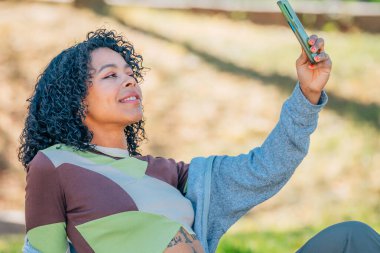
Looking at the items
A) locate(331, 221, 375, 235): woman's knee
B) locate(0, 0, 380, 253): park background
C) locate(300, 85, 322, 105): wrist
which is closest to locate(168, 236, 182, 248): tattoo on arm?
locate(331, 221, 375, 235): woman's knee

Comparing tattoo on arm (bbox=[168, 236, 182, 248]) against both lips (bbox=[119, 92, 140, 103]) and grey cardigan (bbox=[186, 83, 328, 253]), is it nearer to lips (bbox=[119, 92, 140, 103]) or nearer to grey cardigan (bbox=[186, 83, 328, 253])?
grey cardigan (bbox=[186, 83, 328, 253])

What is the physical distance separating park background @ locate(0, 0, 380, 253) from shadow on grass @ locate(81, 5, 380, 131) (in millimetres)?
11

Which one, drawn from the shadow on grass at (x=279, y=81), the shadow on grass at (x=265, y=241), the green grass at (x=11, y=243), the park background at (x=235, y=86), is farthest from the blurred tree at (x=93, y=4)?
the shadow on grass at (x=265, y=241)

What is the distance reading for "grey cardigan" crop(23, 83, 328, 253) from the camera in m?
2.96

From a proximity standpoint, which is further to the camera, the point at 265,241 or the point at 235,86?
the point at 235,86

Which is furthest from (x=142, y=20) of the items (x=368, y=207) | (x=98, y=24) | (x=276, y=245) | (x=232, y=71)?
(x=276, y=245)

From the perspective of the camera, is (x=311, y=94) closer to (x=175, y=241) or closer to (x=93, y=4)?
(x=175, y=241)

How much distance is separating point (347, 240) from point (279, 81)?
540 centimetres

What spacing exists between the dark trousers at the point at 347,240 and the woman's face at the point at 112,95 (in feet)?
2.47

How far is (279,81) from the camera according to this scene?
8.26 meters

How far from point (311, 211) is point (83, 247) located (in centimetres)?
401

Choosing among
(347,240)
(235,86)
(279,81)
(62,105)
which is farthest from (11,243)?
(279,81)

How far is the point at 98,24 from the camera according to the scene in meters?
9.26

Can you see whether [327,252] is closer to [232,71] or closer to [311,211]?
[311,211]
